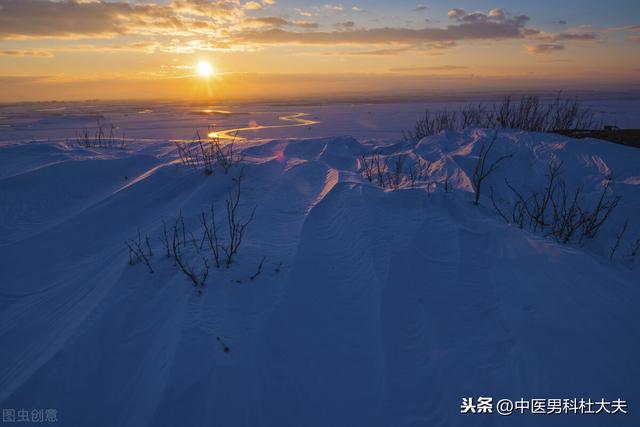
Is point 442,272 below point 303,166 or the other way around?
below

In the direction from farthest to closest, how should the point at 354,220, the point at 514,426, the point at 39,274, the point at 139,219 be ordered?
the point at 139,219, the point at 354,220, the point at 39,274, the point at 514,426

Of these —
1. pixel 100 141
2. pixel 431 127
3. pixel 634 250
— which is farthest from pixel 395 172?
pixel 100 141

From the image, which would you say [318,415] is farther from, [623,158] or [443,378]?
[623,158]

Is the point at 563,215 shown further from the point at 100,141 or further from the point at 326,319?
the point at 100,141

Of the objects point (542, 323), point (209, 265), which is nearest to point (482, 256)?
point (542, 323)

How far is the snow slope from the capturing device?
1.51 metres

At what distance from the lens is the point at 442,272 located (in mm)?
2232

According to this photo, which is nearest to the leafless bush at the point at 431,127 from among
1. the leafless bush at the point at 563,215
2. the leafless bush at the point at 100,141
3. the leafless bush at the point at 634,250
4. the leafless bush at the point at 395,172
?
the leafless bush at the point at 395,172

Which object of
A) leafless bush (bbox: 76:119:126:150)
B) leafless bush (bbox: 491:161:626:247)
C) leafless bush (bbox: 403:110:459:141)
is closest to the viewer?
leafless bush (bbox: 491:161:626:247)

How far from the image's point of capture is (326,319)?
6.27 feet

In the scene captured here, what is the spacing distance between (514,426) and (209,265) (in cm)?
181

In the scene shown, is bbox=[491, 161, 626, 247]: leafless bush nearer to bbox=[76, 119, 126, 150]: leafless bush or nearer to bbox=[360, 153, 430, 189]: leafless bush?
bbox=[360, 153, 430, 189]: leafless bush

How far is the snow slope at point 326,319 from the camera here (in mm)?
1508

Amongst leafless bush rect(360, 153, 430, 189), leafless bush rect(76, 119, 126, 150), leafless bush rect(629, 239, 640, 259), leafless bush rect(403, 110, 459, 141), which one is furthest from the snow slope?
leafless bush rect(403, 110, 459, 141)
